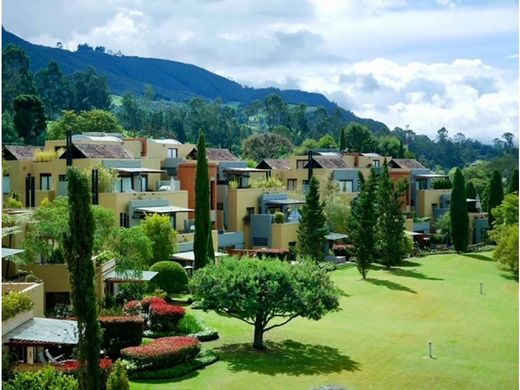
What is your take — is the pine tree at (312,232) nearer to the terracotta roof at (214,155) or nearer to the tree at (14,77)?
the terracotta roof at (214,155)

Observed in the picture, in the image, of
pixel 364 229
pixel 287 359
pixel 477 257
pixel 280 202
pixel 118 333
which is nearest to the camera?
pixel 118 333

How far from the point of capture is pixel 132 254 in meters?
36.0

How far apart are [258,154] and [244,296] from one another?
275 ft

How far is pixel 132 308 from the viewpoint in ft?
105

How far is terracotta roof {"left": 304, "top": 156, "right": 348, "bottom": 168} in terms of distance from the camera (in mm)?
71981

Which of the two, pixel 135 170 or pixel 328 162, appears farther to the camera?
pixel 328 162

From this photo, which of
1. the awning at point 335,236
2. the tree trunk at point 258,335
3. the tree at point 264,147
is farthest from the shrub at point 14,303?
the tree at point 264,147

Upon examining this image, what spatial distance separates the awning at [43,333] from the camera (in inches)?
916

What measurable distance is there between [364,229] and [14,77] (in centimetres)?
9802

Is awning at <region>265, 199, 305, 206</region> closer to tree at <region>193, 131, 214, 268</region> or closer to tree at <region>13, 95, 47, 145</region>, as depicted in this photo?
tree at <region>193, 131, 214, 268</region>

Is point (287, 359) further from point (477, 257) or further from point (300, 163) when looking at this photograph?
point (300, 163)

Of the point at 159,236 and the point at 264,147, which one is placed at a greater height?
the point at 264,147

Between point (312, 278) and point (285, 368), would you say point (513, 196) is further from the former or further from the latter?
point (285, 368)

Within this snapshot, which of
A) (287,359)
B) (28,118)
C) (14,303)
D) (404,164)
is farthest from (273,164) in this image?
(14,303)
